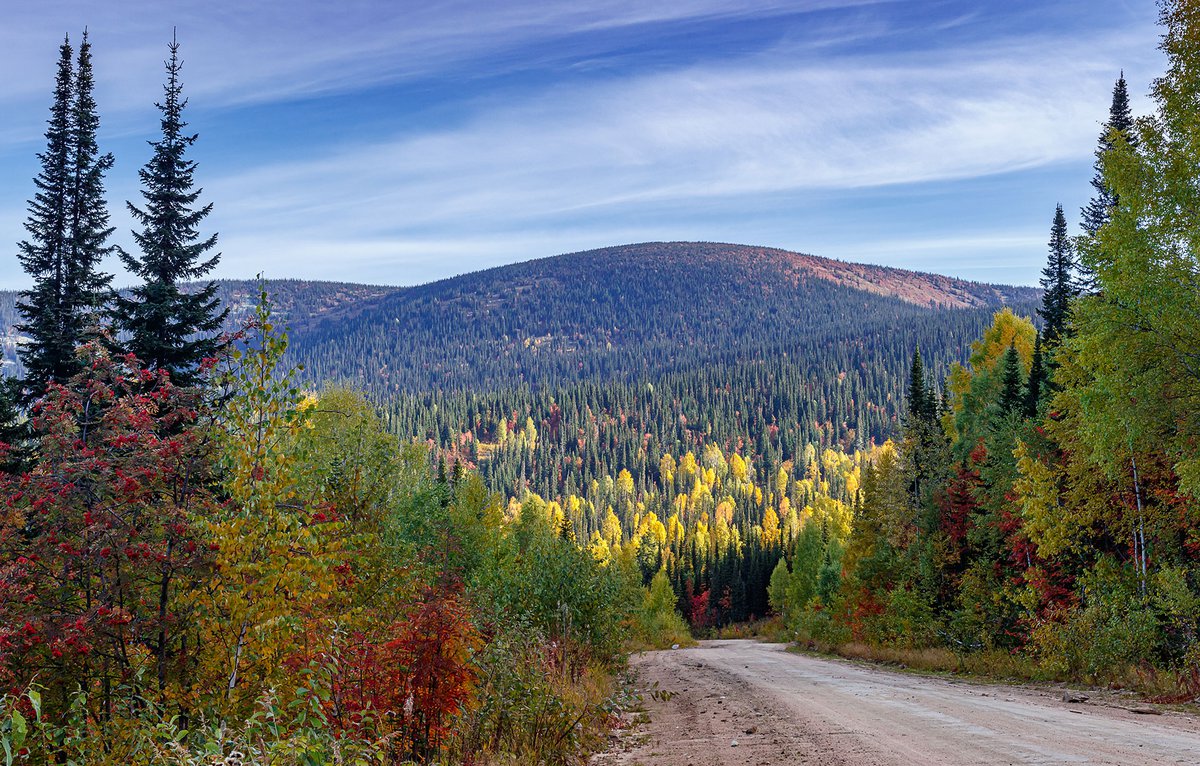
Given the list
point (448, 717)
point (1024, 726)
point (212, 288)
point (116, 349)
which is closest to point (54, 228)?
point (212, 288)

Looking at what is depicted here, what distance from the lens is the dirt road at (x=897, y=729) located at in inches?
372

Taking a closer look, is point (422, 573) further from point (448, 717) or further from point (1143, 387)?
point (1143, 387)

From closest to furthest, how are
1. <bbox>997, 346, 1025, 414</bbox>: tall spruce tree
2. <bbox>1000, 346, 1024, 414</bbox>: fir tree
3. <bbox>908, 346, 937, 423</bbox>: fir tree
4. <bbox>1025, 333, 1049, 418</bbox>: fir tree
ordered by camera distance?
<bbox>1025, 333, 1049, 418</bbox>: fir tree → <bbox>997, 346, 1025, 414</bbox>: tall spruce tree → <bbox>1000, 346, 1024, 414</bbox>: fir tree → <bbox>908, 346, 937, 423</bbox>: fir tree

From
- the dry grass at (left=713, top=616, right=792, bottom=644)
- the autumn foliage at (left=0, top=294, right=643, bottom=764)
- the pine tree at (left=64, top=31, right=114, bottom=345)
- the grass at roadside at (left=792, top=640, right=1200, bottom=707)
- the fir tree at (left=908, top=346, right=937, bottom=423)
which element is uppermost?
the pine tree at (left=64, top=31, right=114, bottom=345)

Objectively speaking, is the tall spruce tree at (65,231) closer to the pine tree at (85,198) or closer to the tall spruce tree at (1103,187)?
the pine tree at (85,198)

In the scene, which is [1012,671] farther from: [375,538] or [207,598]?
[207,598]

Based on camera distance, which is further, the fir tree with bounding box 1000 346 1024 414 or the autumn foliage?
the fir tree with bounding box 1000 346 1024 414

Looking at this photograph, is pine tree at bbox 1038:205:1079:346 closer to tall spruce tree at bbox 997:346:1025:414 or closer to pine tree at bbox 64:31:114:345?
tall spruce tree at bbox 997:346:1025:414

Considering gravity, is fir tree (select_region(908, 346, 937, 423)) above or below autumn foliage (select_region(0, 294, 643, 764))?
above

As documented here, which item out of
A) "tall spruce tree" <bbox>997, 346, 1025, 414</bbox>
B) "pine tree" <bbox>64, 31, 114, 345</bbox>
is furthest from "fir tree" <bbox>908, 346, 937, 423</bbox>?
"pine tree" <bbox>64, 31, 114, 345</bbox>

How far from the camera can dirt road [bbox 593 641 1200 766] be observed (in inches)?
372

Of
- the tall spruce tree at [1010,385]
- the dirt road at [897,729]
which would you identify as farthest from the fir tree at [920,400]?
the dirt road at [897,729]

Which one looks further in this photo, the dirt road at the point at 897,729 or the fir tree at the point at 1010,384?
the fir tree at the point at 1010,384

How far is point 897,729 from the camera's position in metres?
11.9
